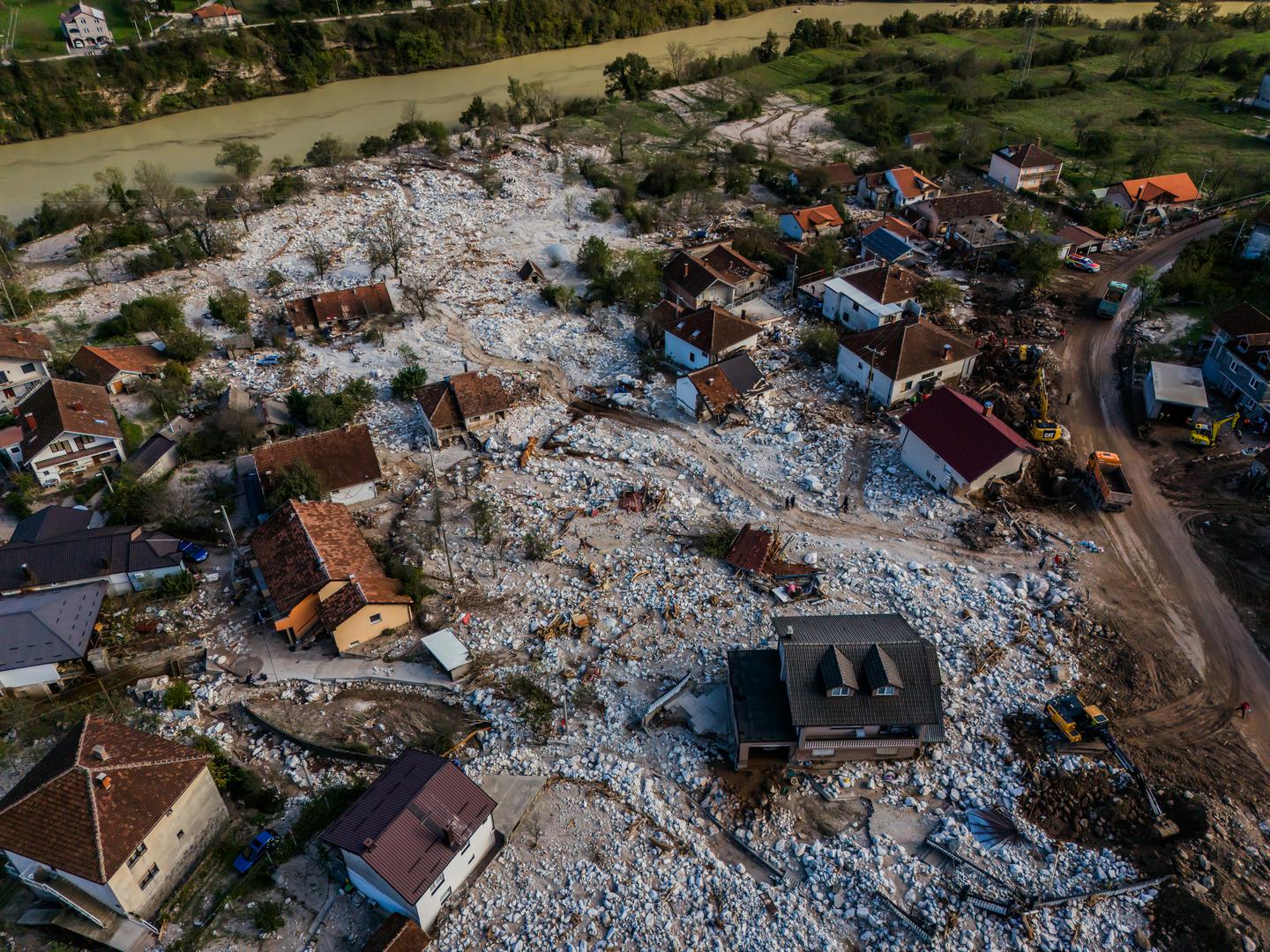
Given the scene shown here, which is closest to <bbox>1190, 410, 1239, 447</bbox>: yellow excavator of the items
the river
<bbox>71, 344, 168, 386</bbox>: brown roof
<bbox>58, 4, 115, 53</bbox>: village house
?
<bbox>71, 344, 168, 386</bbox>: brown roof

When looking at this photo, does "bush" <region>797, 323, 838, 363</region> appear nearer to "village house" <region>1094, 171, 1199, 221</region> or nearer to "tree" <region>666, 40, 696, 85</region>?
"village house" <region>1094, 171, 1199, 221</region>

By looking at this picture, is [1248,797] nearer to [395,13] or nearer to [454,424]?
[454,424]

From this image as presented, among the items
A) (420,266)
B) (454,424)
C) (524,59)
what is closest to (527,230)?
(420,266)

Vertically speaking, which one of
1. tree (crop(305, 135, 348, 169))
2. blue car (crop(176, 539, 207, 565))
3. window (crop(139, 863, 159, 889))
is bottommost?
window (crop(139, 863, 159, 889))

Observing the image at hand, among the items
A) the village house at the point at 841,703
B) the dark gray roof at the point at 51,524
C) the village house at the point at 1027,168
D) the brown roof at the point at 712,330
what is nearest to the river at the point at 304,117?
the dark gray roof at the point at 51,524

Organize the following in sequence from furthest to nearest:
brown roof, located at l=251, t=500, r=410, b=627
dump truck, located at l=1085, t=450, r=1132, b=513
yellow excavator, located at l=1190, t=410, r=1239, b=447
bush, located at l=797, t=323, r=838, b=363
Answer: bush, located at l=797, t=323, r=838, b=363, yellow excavator, located at l=1190, t=410, r=1239, b=447, dump truck, located at l=1085, t=450, r=1132, b=513, brown roof, located at l=251, t=500, r=410, b=627

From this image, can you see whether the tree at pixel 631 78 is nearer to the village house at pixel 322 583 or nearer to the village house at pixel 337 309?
the village house at pixel 337 309

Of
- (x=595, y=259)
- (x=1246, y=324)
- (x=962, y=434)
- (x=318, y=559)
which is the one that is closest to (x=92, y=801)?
(x=318, y=559)
